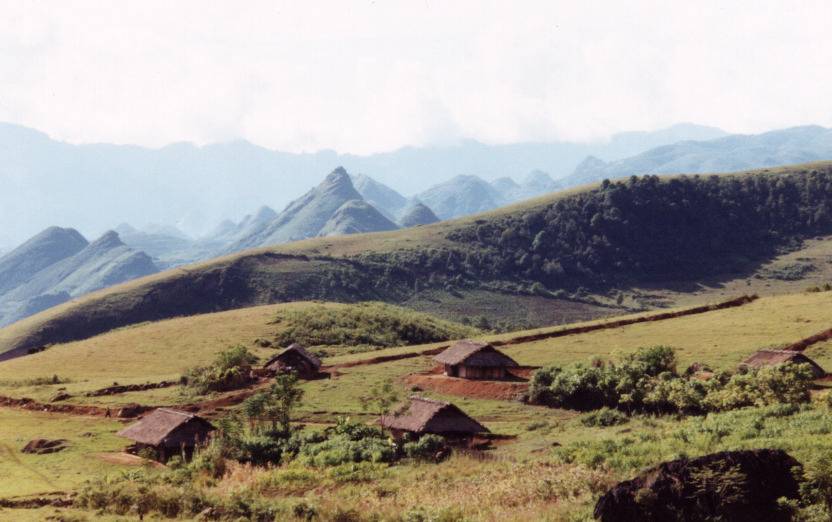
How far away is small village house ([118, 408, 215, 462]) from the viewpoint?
4069cm

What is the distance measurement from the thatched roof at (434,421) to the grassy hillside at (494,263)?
360 ft

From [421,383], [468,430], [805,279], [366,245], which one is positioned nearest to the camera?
[468,430]

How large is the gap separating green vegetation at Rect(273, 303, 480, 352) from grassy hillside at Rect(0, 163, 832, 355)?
50.0m

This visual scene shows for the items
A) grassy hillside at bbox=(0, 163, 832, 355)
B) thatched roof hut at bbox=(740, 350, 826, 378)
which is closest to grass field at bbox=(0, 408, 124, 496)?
thatched roof hut at bbox=(740, 350, 826, 378)

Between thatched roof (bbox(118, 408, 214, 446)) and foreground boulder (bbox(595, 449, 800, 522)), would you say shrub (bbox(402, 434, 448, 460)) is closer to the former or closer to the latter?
thatched roof (bbox(118, 408, 214, 446))

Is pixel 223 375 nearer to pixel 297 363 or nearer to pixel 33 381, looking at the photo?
pixel 297 363

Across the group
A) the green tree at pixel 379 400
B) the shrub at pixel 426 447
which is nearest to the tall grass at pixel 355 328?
the green tree at pixel 379 400

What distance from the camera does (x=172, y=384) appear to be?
6291 centimetres

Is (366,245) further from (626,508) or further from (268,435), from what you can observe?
(626,508)

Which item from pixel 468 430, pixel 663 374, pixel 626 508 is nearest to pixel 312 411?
pixel 468 430

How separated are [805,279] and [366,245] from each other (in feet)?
322

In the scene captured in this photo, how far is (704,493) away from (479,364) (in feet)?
142

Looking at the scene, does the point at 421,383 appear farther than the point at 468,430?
Result: Yes

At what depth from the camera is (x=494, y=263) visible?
182250 mm
